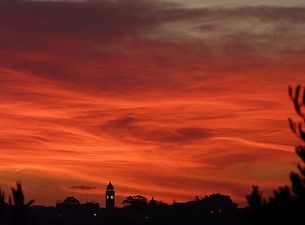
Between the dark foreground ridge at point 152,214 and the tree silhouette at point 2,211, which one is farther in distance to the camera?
the dark foreground ridge at point 152,214

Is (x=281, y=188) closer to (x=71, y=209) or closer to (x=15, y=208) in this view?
(x=15, y=208)

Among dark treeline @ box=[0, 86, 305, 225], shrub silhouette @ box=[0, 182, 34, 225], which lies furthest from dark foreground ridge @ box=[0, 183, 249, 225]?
shrub silhouette @ box=[0, 182, 34, 225]

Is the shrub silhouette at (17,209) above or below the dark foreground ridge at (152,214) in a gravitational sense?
below

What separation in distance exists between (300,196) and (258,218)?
130 cm

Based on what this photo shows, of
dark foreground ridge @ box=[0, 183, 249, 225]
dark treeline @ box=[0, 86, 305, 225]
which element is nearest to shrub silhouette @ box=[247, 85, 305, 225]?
dark treeline @ box=[0, 86, 305, 225]

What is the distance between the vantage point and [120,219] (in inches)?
5699

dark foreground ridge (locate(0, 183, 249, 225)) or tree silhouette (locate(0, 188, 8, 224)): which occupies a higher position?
dark foreground ridge (locate(0, 183, 249, 225))

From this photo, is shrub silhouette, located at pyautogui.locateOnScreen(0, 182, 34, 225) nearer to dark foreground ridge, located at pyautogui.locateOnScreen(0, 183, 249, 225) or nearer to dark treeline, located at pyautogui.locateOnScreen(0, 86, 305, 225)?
dark treeline, located at pyautogui.locateOnScreen(0, 86, 305, 225)

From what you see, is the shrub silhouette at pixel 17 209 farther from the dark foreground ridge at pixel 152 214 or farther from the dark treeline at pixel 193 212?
the dark foreground ridge at pixel 152 214

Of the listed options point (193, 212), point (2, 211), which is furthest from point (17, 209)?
point (193, 212)

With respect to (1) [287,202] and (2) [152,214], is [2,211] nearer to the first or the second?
(1) [287,202]

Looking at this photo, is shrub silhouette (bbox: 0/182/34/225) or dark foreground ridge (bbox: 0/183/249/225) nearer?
shrub silhouette (bbox: 0/182/34/225)

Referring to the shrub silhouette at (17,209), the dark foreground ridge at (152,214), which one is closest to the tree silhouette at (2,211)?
the shrub silhouette at (17,209)

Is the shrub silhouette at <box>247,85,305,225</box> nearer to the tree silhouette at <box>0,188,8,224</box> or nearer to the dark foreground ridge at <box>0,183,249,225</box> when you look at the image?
the tree silhouette at <box>0,188,8,224</box>
